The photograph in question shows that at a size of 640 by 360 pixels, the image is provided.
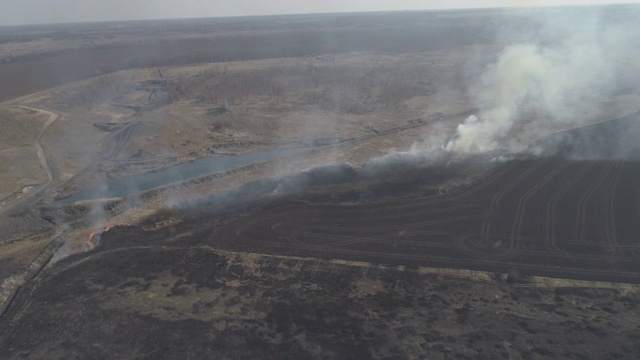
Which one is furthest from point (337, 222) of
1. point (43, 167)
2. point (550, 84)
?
point (550, 84)

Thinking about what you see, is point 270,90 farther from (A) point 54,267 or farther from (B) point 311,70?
(A) point 54,267

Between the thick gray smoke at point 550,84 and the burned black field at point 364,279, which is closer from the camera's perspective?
the burned black field at point 364,279

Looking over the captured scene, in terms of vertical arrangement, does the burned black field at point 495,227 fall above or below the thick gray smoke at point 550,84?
below

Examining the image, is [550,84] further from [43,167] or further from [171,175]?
[43,167]

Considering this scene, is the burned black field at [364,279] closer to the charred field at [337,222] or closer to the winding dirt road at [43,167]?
the charred field at [337,222]

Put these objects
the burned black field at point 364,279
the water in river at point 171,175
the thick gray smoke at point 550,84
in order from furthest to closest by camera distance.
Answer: the thick gray smoke at point 550,84 < the water in river at point 171,175 < the burned black field at point 364,279

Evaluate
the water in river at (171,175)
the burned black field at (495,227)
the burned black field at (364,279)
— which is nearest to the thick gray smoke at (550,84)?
the burned black field at (495,227)
